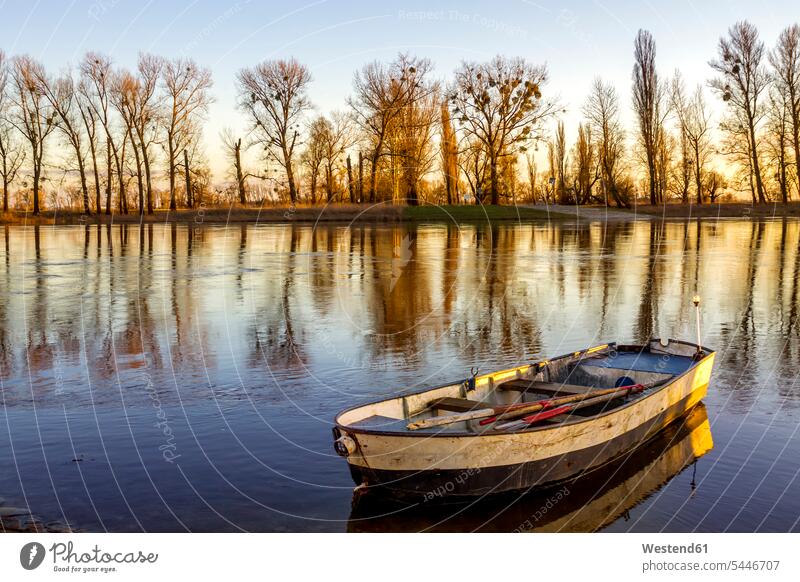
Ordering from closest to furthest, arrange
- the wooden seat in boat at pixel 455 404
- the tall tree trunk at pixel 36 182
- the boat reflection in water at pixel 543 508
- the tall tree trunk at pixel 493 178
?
the boat reflection in water at pixel 543 508, the wooden seat in boat at pixel 455 404, the tall tree trunk at pixel 493 178, the tall tree trunk at pixel 36 182

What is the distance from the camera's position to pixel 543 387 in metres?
12.3

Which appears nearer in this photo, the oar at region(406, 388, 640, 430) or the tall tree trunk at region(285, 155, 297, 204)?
the oar at region(406, 388, 640, 430)

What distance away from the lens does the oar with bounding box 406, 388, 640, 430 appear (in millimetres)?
10086

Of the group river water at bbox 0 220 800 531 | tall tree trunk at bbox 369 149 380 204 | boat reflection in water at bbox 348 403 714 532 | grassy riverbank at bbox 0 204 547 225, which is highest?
tall tree trunk at bbox 369 149 380 204

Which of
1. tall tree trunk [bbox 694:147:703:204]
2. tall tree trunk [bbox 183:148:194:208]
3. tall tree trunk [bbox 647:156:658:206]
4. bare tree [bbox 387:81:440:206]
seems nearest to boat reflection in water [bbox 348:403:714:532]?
bare tree [bbox 387:81:440:206]

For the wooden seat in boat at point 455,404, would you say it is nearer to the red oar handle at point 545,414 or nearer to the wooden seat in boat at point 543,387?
the red oar handle at point 545,414

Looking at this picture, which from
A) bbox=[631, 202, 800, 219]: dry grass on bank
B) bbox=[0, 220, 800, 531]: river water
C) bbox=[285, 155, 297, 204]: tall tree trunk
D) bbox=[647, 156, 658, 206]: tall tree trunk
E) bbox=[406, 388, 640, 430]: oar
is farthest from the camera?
bbox=[631, 202, 800, 219]: dry grass on bank

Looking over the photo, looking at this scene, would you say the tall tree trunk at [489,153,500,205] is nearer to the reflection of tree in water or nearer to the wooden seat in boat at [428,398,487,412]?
the reflection of tree in water

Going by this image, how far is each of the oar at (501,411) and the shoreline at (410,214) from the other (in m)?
66.1

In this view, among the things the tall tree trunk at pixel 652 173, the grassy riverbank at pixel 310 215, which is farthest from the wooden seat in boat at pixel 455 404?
the tall tree trunk at pixel 652 173

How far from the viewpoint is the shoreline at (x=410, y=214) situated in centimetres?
8031

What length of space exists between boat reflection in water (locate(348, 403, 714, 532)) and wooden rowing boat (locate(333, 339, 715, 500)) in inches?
5.6

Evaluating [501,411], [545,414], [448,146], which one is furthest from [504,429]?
[448,146]

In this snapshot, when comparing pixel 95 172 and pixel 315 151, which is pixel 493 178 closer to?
pixel 315 151
